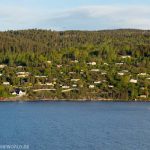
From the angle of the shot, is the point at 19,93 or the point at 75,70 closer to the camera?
the point at 19,93

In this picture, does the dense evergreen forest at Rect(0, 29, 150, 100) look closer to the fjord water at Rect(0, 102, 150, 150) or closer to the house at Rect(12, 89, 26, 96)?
the house at Rect(12, 89, 26, 96)

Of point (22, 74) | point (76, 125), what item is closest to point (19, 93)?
point (22, 74)

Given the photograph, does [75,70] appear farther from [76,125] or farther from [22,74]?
[76,125]

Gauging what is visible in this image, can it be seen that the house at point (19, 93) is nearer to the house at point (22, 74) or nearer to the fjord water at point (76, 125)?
the fjord water at point (76, 125)

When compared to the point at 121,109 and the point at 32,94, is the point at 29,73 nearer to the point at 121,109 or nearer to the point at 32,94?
the point at 32,94

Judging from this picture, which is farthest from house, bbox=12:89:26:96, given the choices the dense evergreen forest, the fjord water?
the fjord water

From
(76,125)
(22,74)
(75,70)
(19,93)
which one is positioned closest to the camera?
(76,125)
